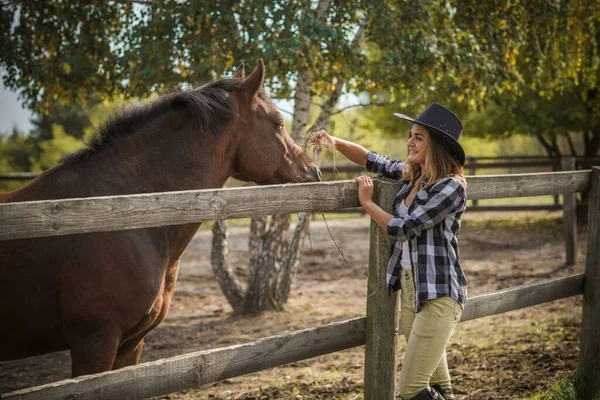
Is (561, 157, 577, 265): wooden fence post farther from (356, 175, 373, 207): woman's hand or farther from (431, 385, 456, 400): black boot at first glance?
(356, 175, 373, 207): woman's hand

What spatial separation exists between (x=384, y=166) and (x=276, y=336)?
1.19 m

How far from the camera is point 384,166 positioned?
11.2ft

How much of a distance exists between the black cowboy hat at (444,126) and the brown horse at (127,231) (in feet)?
3.66

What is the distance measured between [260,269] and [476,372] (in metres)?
3.39

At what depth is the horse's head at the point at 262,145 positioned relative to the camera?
3.72m

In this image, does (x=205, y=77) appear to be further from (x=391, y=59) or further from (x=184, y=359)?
(x=184, y=359)

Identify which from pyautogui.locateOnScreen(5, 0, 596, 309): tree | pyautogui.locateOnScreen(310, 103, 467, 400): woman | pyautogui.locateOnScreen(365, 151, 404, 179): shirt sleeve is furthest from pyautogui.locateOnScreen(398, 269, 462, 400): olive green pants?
pyautogui.locateOnScreen(5, 0, 596, 309): tree

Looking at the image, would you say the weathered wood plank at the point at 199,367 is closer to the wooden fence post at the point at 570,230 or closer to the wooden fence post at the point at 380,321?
the wooden fence post at the point at 380,321

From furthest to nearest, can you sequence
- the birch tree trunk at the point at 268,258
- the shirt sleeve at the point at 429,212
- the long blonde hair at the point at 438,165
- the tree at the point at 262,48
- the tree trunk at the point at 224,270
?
the tree trunk at the point at 224,270
the birch tree trunk at the point at 268,258
the tree at the point at 262,48
the long blonde hair at the point at 438,165
the shirt sleeve at the point at 429,212

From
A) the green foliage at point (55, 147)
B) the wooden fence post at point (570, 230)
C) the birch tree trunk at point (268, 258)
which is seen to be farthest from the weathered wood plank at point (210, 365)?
the green foliage at point (55, 147)

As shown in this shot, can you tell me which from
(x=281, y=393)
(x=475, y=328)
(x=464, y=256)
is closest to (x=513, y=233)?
(x=464, y=256)

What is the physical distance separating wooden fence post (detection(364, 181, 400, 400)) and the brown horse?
2.76ft

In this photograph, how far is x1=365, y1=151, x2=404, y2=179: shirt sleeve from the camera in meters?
3.38

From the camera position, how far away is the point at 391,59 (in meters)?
6.54
